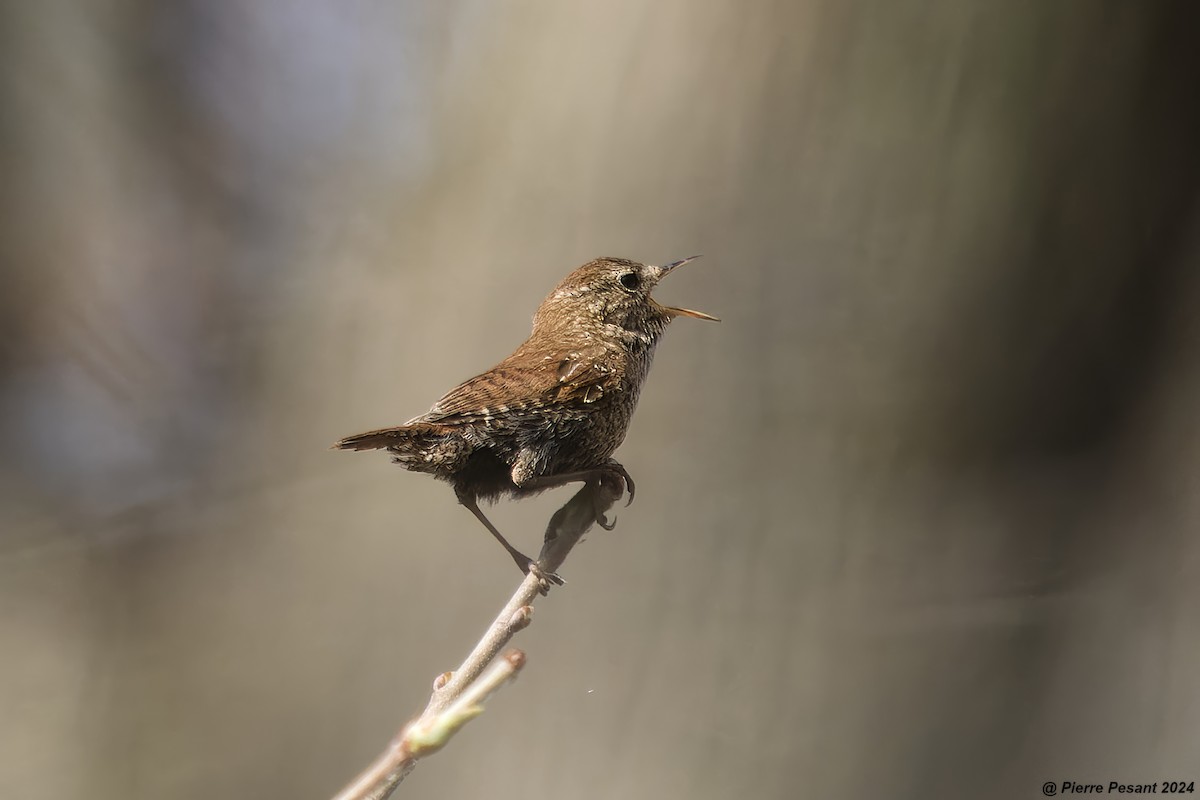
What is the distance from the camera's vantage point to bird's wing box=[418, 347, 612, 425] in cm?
63

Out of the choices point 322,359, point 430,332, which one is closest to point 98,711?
point 322,359

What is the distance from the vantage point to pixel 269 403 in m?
1.52

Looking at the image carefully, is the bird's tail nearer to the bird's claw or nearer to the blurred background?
the bird's claw

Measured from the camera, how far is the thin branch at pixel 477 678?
0.32 meters

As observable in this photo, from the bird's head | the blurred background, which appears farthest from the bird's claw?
the blurred background

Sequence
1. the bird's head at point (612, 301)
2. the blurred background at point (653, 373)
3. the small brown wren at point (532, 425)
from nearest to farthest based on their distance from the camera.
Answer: the small brown wren at point (532, 425) → the bird's head at point (612, 301) → the blurred background at point (653, 373)

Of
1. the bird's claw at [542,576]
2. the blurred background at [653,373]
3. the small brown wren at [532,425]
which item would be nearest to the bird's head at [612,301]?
the small brown wren at [532,425]

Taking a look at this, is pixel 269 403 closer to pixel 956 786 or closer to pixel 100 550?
pixel 100 550

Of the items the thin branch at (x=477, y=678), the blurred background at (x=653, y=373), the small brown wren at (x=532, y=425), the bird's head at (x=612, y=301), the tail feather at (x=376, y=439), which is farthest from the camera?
the blurred background at (x=653, y=373)

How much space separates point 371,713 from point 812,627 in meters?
0.78

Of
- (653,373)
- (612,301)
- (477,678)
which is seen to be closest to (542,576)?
(477,678)

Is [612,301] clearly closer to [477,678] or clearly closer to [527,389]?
[527,389]

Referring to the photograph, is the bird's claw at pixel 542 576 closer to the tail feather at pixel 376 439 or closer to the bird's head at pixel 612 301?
the tail feather at pixel 376 439

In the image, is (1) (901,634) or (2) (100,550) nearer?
(1) (901,634)
